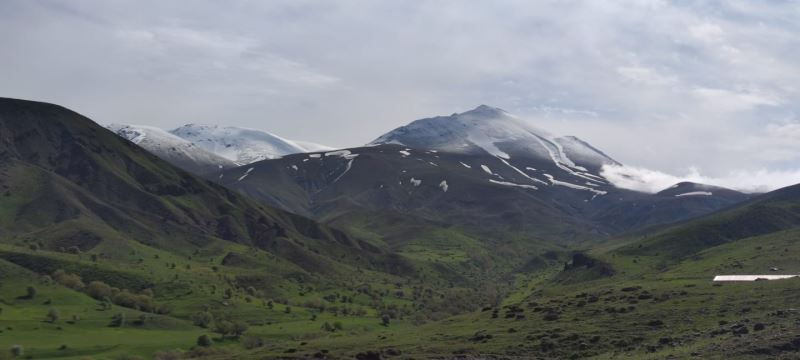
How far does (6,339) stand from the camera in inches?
6063

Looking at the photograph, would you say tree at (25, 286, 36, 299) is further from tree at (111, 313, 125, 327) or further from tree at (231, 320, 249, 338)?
tree at (231, 320, 249, 338)

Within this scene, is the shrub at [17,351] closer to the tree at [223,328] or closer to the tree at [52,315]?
the tree at [52,315]

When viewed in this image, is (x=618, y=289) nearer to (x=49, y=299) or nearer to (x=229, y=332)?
(x=229, y=332)

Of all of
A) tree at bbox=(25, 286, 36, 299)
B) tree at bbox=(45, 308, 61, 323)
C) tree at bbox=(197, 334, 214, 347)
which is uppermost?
tree at bbox=(25, 286, 36, 299)

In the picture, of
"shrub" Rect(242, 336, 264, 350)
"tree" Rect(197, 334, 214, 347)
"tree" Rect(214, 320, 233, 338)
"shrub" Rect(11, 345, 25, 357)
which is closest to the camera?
"shrub" Rect(11, 345, 25, 357)

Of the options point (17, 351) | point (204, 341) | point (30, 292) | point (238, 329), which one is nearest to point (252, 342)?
point (204, 341)

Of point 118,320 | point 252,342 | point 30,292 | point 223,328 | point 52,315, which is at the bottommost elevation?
point 252,342

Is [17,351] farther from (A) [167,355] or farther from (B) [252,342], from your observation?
(B) [252,342]

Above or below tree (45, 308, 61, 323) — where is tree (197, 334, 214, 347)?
below

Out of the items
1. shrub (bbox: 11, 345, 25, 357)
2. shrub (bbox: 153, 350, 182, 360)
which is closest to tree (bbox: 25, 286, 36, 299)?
shrub (bbox: 11, 345, 25, 357)

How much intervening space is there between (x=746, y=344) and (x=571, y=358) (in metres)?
22.3

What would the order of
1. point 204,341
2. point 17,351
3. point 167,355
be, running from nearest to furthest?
point 17,351 < point 167,355 < point 204,341

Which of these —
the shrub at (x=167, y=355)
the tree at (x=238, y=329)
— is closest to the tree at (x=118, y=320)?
the tree at (x=238, y=329)

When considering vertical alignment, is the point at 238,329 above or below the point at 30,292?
below
